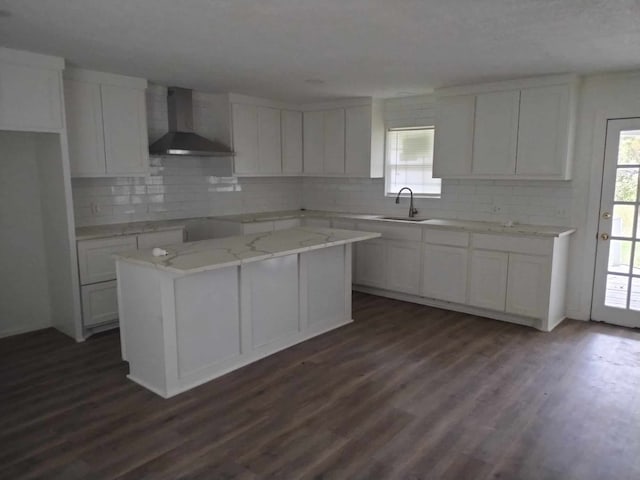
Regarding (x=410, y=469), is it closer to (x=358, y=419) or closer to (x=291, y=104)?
(x=358, y=419)

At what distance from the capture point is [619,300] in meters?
4.66

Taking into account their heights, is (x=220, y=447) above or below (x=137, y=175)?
below

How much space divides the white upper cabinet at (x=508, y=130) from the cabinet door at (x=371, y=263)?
114 centimetres

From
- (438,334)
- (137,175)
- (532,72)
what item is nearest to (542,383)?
(438,334)

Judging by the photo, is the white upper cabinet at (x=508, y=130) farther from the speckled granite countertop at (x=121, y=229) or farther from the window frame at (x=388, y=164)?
the speckled granite countertop at (x=121, y=229)

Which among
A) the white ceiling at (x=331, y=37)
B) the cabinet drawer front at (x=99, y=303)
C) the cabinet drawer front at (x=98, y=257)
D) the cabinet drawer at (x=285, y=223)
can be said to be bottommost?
the cabinet drawer front at (x=99, y=303)

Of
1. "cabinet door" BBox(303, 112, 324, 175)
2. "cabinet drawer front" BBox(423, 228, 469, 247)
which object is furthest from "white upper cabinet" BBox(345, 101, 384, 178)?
"cabinet drawer front" BBox(423, 228, 469, 247)

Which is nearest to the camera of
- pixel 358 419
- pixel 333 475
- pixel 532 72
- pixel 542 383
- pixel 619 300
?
pixel 333 475

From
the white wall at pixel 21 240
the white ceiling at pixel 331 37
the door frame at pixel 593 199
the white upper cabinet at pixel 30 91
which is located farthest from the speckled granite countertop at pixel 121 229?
the door frame at pixel 593 199

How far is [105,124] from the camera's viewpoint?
454 cm

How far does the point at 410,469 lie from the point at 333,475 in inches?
16.3

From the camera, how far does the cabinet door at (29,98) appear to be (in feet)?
12.1

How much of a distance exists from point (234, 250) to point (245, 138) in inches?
107

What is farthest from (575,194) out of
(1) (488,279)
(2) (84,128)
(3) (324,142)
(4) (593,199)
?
(2) (84,128)
